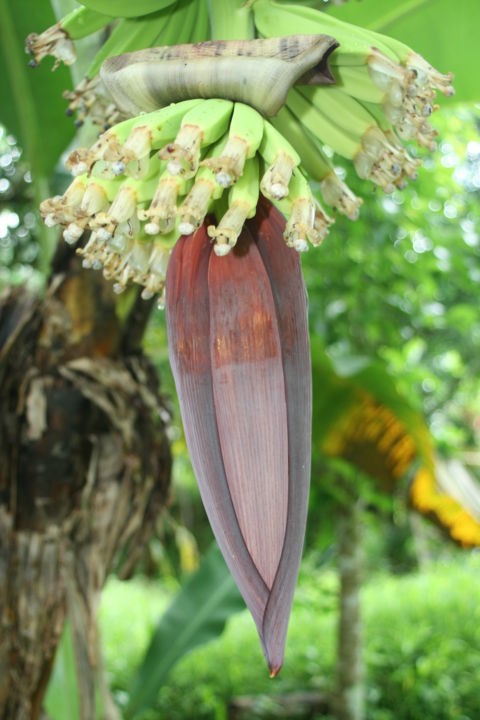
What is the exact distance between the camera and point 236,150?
13.6 inches

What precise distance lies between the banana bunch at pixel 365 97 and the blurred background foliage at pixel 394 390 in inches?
11.6

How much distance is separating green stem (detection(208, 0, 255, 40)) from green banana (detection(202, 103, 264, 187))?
0.08 m

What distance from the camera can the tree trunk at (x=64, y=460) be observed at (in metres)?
0.82

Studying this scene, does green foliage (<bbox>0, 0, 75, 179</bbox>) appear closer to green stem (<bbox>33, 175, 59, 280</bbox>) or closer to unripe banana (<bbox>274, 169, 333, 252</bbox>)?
green stem (<bbox>33, 175, 59, 280</bbox>)

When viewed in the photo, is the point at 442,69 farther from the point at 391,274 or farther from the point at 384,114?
the point at 391,274

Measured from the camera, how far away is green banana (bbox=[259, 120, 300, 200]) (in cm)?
35

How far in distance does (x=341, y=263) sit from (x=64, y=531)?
952mm

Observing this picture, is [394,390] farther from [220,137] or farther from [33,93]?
[220,137]

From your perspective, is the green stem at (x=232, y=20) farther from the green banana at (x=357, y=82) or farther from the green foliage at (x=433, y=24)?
the green foliage at (x=433, y=24)

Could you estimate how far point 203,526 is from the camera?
6273 millimetres

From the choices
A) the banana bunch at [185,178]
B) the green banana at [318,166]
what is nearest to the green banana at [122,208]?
the banana bunch at [185,178]

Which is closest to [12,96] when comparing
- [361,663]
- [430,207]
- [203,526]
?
[430,207]

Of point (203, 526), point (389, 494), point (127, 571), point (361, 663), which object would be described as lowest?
point (203, 526)

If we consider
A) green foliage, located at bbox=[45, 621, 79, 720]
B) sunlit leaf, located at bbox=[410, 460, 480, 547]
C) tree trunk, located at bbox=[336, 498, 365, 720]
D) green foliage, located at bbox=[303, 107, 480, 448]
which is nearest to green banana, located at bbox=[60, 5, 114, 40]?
green foliage, located at bbox=[45, 621, 79, 720]
